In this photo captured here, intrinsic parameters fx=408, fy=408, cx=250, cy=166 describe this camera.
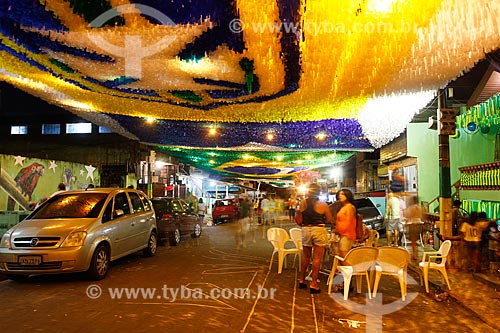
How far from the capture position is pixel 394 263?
701 cm

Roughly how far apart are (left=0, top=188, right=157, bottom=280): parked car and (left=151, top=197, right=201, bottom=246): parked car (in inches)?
130

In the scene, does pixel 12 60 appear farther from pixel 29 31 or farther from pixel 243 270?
pixel 243 270

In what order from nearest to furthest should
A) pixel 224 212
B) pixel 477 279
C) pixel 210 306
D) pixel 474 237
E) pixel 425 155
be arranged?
pixel 210 306 → pixel 477 279 → pixel 474 237 → pixel 425 155 → pixel 224 212

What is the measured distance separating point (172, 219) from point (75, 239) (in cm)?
595

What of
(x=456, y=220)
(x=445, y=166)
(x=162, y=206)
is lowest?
(x=456, y=220)

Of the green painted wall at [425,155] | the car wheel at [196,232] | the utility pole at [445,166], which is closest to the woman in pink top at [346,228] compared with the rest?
the utility pole at [445,166]

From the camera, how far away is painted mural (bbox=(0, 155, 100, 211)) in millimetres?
12320

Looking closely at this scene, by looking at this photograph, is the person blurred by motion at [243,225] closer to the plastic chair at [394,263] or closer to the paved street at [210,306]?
the paved street at [210,306]

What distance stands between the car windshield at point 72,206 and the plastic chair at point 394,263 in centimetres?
581

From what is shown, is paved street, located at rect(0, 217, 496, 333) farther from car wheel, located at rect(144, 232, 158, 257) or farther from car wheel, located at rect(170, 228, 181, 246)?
car wheel, located at rect(170, 228, 181, 246)

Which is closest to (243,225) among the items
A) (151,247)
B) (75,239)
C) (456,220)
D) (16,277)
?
(151,247)

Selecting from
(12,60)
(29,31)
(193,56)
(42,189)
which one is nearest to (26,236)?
(12,60)

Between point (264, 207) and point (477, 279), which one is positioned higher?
point (264, 207)

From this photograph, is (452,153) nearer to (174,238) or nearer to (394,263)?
(394,263)
